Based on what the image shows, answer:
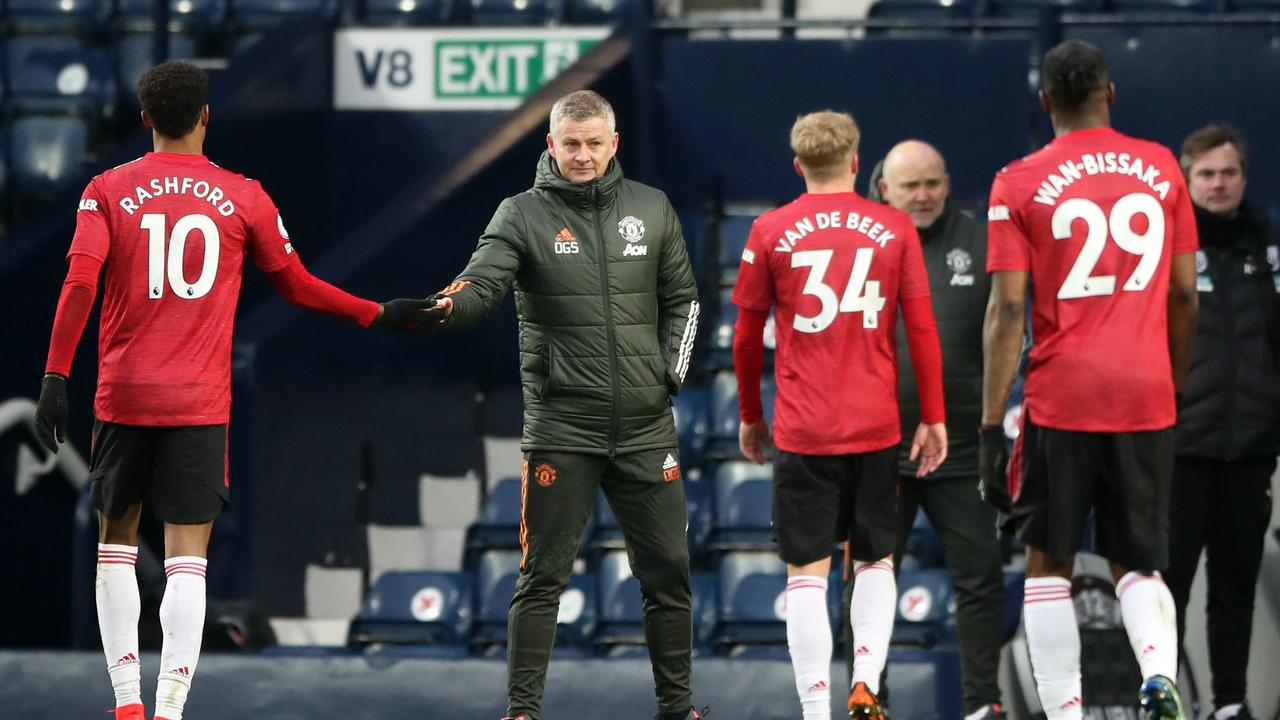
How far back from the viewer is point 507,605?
8797mm

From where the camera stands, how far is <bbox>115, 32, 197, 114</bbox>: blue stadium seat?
1109 centimetres

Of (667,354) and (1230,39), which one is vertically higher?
(1230,39)

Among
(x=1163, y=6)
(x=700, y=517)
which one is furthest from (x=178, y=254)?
(x=1163, y=6)

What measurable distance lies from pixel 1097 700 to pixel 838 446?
221 cm

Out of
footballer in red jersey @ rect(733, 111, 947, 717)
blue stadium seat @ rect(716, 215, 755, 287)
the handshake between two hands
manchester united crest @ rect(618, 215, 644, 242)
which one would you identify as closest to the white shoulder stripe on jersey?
footballer in red jersey @ rect(733, 111, 947, 717)

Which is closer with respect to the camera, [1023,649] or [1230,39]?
[1023,649]

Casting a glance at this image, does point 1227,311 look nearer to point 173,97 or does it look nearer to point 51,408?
point 173,97

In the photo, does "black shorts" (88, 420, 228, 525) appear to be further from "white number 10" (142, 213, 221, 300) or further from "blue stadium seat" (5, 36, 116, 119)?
"blue stadium seat" (5, 36, 116, 119)

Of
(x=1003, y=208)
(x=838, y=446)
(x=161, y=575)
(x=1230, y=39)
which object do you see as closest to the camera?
(x=1003, y=208)

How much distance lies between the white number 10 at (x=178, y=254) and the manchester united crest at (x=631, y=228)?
1.19 metres

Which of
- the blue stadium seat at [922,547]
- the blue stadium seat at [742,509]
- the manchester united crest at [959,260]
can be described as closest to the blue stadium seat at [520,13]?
the blue stadium seat at [742,509]

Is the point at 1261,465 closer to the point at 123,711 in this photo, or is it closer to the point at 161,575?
the point at 123,711

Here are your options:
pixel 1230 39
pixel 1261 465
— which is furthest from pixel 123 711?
pixel 1230 39

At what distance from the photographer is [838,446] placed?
6117mm
